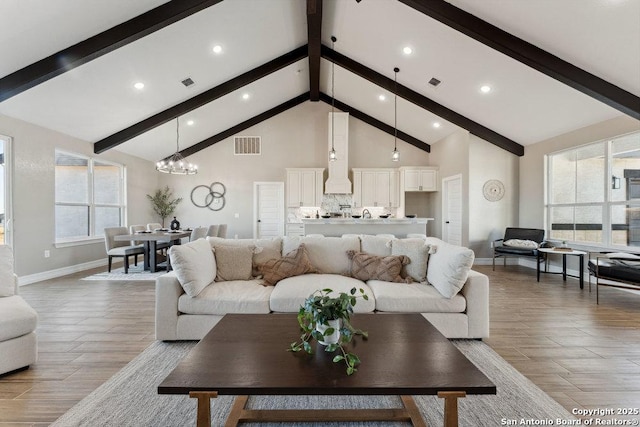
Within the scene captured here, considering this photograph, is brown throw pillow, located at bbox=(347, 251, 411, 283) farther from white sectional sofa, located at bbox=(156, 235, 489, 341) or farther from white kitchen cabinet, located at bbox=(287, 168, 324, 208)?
white kitchen cabinet, located at bbox=(287, 168, 324, 208)

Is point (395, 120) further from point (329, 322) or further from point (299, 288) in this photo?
point (329, 322)

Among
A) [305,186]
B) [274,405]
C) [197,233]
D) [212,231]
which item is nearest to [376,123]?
[305,186]

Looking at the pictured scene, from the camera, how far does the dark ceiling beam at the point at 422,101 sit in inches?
256

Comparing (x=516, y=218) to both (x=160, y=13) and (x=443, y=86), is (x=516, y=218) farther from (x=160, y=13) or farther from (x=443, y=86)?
(x=160, y=13)

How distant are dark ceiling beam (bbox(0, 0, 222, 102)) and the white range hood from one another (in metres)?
4.76

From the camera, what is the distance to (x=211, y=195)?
29.3 ft

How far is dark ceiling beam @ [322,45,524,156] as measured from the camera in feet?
21.3

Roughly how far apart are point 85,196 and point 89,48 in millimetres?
3497

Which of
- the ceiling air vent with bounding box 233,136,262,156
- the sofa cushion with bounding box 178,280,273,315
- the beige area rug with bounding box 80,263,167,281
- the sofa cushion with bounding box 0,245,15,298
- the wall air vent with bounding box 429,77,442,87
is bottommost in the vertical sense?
the beige area rug with bounding box 80,263,167,281

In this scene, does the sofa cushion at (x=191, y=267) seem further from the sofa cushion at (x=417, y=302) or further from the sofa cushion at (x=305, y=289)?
the sofa cushion at (x=417, y=302)

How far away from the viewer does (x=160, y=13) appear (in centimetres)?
403

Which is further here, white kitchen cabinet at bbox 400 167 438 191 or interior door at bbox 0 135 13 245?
white kitchen cabinet at bbox 400 167 438 191

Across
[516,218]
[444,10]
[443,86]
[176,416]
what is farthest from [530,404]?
[516,218]

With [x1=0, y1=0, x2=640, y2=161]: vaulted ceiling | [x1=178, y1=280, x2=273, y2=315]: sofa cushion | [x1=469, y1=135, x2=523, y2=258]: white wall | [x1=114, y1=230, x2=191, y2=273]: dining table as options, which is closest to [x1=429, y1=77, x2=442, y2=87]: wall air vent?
[x1=0, y1=0, x2=640, y2=161]: vaulted ceiling
